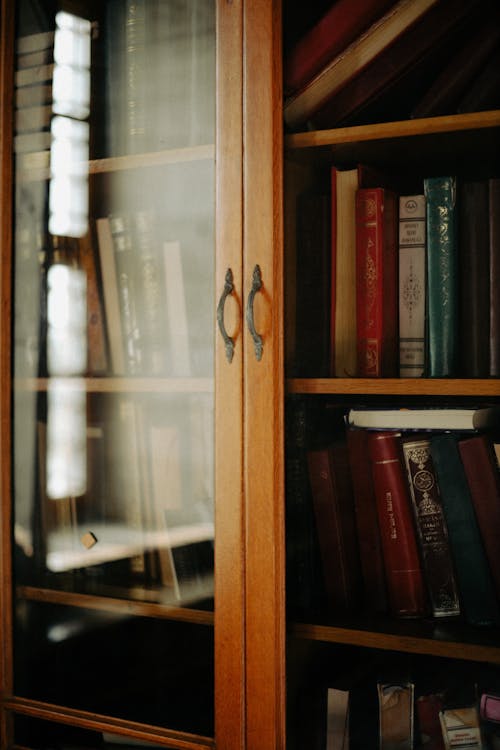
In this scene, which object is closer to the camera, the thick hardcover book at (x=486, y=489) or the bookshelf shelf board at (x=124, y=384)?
the thick hardcover book at (x=486, y=489)

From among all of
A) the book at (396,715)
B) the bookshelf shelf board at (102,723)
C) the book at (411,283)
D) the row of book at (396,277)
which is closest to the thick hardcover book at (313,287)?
the row of book at (396,277)

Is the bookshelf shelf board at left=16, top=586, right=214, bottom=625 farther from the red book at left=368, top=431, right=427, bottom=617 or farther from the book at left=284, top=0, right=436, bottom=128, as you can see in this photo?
the book at left=284, top=0, right=436, bottom=128

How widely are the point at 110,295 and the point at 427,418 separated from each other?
0.56m

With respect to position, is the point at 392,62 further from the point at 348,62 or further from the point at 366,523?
the point at 366,523

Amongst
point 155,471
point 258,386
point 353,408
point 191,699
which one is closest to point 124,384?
point 155,471

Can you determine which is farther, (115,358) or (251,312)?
(115,358)

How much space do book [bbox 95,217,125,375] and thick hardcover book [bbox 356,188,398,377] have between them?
1.34 feet

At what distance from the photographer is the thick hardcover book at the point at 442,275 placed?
95 cm

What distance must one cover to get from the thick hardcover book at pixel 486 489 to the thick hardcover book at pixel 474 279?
10 centimetres

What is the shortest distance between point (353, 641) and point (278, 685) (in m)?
0.13

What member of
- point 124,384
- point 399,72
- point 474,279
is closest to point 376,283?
point 474,279

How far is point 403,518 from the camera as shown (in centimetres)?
97

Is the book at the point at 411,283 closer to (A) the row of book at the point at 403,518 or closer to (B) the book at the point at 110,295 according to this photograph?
(A) the row of book at the point at 403,518

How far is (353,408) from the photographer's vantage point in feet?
3.23
